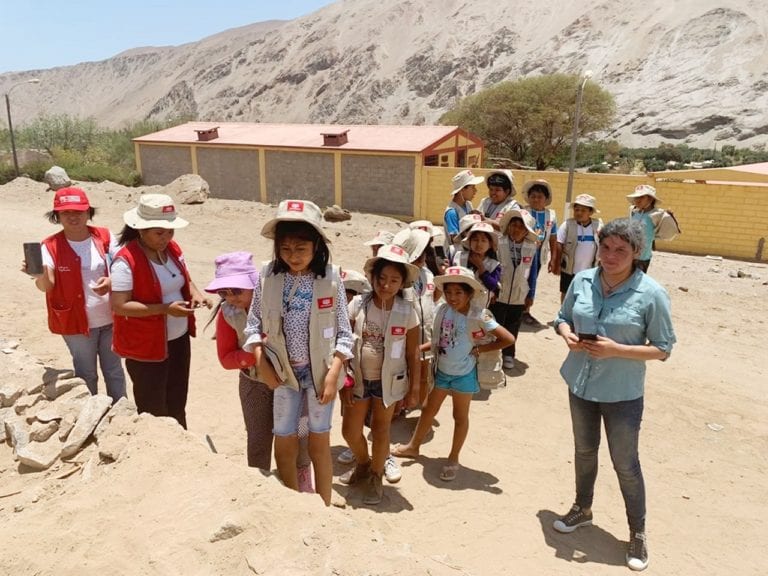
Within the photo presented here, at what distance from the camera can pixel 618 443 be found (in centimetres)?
305

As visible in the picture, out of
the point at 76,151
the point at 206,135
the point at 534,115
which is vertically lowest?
the point at 76,151

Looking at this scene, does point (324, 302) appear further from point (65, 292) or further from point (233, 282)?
point (65, 292)

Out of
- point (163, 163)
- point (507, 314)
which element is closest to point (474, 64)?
point (163, 163)

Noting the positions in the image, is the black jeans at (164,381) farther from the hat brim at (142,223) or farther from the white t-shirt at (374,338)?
the white t-shirt at (374,338)

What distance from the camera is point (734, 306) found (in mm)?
8984

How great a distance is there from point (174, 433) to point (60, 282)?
133 cm

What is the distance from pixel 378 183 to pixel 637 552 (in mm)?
17148

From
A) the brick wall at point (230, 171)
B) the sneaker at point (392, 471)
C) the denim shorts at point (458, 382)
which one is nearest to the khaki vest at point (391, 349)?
the denim shorts at point (458, 382)

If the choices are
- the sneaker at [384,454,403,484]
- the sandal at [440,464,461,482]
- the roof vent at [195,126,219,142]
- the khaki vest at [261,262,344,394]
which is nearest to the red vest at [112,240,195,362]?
the khaki vest at [261,262,344,394]

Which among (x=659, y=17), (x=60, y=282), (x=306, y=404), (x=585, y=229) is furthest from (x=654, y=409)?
(x=659, y=17)

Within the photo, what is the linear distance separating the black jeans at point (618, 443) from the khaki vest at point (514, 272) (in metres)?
2.28

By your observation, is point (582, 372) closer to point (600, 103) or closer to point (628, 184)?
point (628, 184)

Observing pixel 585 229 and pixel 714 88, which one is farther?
pixel 714 88

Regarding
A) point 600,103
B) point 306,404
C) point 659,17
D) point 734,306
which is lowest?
point 734,306
